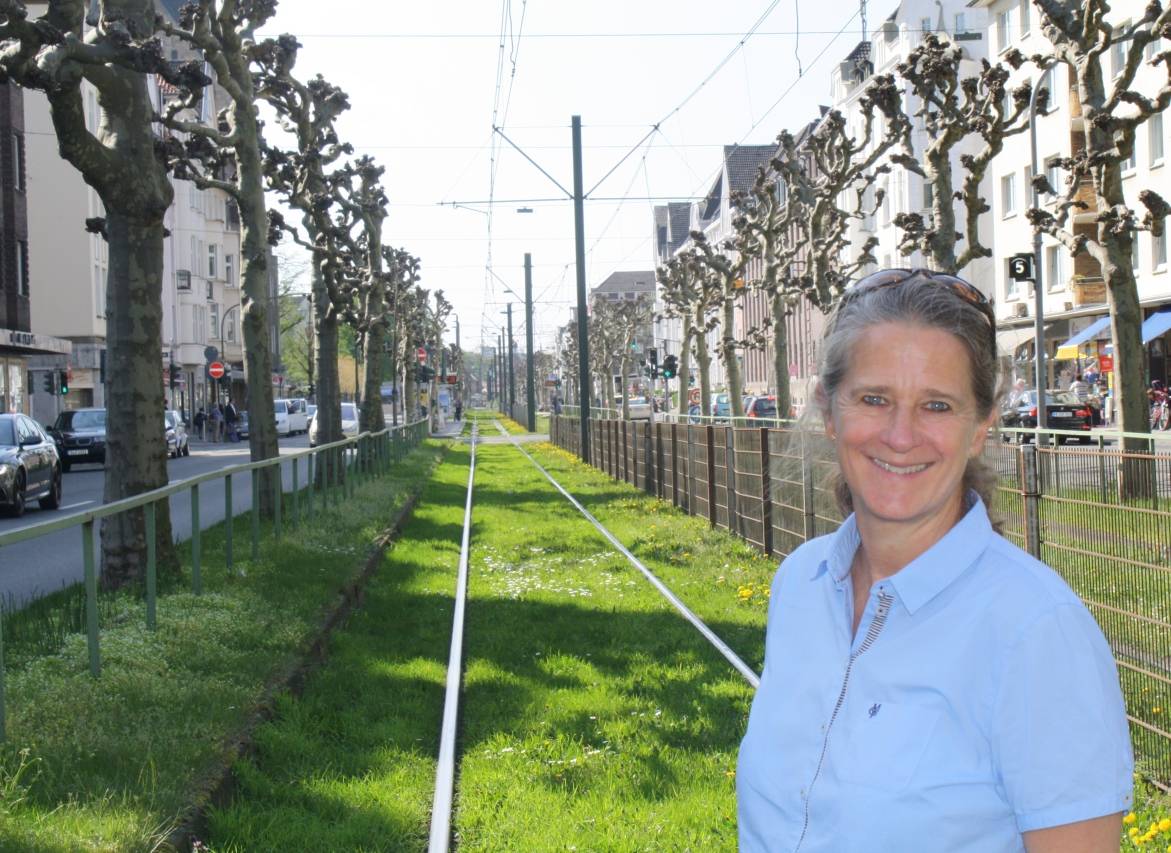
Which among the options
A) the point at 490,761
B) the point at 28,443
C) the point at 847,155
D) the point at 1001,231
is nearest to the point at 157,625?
the point at 490,761

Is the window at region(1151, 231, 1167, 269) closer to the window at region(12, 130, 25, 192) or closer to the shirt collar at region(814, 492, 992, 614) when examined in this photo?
the window at region(12, 130, 25, 192)

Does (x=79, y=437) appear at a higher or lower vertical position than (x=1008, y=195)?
lower

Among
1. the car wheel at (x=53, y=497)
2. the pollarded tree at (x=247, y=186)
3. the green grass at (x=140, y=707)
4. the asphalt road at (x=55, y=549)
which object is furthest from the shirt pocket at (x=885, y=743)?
the car wheel at (x=53, y=497)

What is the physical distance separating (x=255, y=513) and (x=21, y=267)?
40.9 metres

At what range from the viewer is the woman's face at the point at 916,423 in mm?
2275

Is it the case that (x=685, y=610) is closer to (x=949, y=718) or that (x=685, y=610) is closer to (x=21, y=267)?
(x=949, y=718)

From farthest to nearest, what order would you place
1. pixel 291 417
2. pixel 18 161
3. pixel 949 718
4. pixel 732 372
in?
pixel 291 417 → pixel 18 161 → pixel 732 372 → pixel 949 718

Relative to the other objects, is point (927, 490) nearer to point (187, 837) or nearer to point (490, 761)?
point (187, 837)

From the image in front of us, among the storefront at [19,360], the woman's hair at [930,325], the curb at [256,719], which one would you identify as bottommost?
the curb at [256,719]

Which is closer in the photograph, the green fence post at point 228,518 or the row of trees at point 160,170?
the row of trees at point 160,170

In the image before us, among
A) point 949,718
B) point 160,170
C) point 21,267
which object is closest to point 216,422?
point 21,267

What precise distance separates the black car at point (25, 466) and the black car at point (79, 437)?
1446 cm

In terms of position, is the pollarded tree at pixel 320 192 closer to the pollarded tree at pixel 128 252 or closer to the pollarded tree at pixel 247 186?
the pollarded tree at pixel 247 186

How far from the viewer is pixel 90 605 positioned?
7609mm
